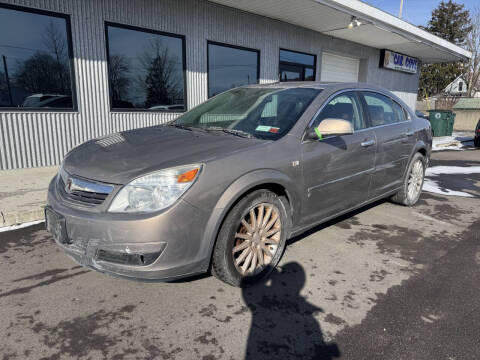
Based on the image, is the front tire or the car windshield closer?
the front tire

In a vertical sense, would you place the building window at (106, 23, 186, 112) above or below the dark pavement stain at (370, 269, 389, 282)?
above

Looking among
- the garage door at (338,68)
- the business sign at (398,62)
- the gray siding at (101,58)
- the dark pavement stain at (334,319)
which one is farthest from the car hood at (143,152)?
the business sign at (398,62)

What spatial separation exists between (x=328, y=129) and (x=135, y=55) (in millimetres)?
6005

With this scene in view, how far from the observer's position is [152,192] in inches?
85.5

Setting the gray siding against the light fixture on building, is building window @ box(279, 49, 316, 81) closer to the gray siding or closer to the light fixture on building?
the gray siding

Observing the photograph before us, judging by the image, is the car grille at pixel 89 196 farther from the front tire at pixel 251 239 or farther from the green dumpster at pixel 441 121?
the green dumpster at pixel 441 121

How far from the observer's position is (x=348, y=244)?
3541mm

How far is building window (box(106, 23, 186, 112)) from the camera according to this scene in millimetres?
7227

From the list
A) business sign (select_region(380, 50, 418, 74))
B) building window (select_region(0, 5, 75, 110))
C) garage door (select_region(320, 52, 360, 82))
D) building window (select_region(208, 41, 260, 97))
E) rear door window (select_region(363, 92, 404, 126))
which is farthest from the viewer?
business sign (select_region(380, 50, 418, 74))

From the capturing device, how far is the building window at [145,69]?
23.7 ft

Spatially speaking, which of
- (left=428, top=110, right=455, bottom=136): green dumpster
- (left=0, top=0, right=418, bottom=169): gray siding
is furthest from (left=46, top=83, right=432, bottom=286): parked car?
(left=428, top=110, right=455, bottom=136): green dumpster

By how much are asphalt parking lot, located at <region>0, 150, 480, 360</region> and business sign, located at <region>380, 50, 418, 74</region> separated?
1290cm

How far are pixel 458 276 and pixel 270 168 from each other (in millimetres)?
1945

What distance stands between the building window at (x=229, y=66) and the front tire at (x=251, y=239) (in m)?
6.79
